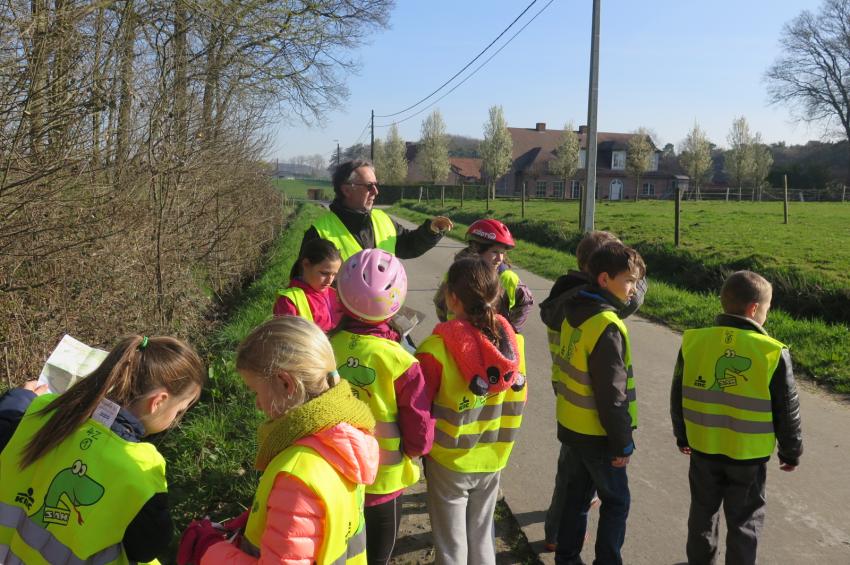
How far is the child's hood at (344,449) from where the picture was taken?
1830mm

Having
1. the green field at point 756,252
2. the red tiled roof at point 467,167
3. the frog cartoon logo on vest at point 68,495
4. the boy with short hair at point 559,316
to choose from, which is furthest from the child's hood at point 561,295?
the red tiled roof at point 467,167

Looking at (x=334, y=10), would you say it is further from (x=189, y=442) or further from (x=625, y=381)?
(x=625, y=381)

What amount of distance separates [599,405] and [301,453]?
5.69 ft

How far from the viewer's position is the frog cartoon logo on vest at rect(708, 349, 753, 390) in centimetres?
306

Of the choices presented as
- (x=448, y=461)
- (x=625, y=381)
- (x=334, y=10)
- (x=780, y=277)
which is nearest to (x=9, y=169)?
(x=448, y=461)

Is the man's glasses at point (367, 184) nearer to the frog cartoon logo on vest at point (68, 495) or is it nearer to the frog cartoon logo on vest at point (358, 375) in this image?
the frog cartoon logo on vest at point (358, 375)

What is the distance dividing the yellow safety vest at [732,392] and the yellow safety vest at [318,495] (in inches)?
80.2

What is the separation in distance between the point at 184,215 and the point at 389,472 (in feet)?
19.7

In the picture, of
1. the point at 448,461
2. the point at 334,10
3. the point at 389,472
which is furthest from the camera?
the point at 334,10

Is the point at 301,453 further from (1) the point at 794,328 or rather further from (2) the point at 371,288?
(1) the point at 794,328

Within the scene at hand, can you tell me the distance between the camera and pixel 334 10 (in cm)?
1545

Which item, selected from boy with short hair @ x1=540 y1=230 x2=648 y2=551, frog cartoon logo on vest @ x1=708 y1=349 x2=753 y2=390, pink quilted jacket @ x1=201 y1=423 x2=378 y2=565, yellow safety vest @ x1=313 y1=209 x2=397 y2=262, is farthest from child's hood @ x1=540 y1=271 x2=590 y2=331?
pink quilted jacket @ x1=201 y1=423 x2=378 y2=565

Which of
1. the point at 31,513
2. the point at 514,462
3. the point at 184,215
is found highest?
the point at 184,215

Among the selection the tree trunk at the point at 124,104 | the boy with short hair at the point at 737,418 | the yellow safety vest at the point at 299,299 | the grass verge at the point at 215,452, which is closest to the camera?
the boy with short hair at the point at 737,418
